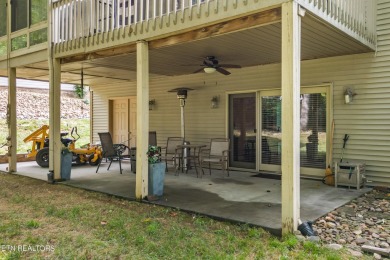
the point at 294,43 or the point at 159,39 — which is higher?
the point at 159,39

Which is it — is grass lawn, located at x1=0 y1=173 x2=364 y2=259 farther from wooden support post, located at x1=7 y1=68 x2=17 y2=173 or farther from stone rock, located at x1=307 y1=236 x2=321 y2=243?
wooden support post, located at x1=7 y1=68 x2=17 y2=173

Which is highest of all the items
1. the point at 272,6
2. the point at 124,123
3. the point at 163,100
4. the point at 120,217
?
the point at 272,6

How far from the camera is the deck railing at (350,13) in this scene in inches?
146

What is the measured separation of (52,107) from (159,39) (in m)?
2.85

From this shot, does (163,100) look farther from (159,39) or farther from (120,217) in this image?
(120,217)

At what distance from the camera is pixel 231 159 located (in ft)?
24.9

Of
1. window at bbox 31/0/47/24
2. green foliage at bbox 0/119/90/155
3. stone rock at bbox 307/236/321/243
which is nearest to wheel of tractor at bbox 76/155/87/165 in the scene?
window at bbox 31/0/47/24

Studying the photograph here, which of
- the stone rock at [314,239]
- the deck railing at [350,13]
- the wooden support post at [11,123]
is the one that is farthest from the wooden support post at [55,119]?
the stone rock at [314,239]

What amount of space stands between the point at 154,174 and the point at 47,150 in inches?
178

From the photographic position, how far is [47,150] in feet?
26.6

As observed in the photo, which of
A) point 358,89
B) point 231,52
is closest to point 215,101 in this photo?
point 231,52

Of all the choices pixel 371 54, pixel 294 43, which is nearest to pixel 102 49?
pixel 294 43

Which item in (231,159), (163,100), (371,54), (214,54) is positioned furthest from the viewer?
(163,100)

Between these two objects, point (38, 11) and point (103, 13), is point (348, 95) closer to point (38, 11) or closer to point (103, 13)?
point (103, 13)
